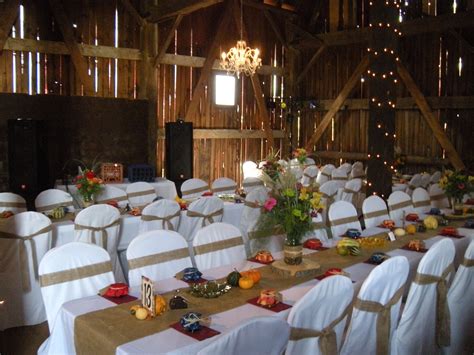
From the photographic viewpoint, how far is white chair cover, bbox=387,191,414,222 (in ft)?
22.1

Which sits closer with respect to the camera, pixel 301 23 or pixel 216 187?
pixel 216 187

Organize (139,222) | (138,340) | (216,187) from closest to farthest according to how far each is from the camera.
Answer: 1. (138,340)
2. (139,222)
3. (216,187)

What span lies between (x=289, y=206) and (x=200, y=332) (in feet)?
4.26

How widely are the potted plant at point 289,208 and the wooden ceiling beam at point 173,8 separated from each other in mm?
6760

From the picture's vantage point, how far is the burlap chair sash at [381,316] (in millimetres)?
3215

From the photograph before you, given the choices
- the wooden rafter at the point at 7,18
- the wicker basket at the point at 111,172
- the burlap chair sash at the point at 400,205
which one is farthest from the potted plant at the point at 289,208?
the wooden rafter at the point at 7,18

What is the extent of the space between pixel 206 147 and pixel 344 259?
343 inches

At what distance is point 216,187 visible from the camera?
8.70 meters

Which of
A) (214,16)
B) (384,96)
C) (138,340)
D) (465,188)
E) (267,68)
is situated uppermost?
(214,16)

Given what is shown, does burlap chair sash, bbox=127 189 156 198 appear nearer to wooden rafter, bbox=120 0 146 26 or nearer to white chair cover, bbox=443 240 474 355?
wooden rafter, bbox=120 0 146 26

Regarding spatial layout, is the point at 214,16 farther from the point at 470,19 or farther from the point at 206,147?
the point at 470,19

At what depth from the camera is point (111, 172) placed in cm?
988

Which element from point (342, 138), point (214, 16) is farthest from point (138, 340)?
point (342, 138)

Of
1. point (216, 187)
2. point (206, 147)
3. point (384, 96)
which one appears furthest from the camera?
point (206, 147)
